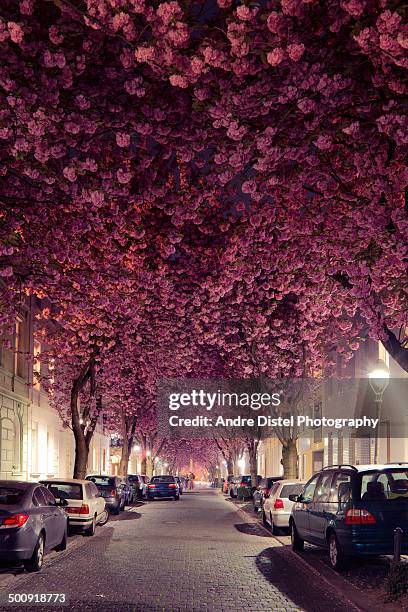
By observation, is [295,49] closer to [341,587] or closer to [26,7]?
[26,7]

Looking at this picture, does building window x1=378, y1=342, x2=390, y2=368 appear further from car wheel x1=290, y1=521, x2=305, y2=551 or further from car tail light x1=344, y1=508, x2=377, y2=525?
car tail light x1=344, y1=508, x2=377, y2=525

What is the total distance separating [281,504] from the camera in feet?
70.3

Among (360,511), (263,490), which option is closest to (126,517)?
(263,490)

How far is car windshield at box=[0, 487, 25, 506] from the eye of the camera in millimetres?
13711

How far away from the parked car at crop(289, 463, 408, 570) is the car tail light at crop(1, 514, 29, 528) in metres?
5.17

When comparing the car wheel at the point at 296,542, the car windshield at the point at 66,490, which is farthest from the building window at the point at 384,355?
the car windshield at the point at 66,490

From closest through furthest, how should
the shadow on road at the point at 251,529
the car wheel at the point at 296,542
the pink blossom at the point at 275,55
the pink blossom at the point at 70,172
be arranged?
the pink blossom at the point at 275,55 < the pink blossom at the point at 70,172 < the car wheel at the point at 296,542 < the shadow on road at the point at 251,529

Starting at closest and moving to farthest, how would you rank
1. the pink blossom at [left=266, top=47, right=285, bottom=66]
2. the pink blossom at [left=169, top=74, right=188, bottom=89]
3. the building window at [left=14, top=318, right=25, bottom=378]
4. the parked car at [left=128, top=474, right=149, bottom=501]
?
the pink blossom at [left=266, top=47, right=285, bottom=66] → the pink blossom at [left=169, top=74, right=188, bottom=89] → the building window at [left=14, top=318, right=25, bottom=378] → the parked car at [left=128, top=474, right=149, bottom=501]

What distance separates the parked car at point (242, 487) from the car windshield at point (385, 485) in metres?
30.4

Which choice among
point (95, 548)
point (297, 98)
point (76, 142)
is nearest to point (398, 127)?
point (297, 98)

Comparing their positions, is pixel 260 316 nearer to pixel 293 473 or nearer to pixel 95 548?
pixel 293 473

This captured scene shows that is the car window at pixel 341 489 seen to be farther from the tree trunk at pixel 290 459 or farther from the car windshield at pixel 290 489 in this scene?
the tree trunk at pixel 290 459

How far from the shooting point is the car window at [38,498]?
14.6 metres

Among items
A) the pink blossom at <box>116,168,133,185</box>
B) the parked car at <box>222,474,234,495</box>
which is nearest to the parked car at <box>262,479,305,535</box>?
the pink blossom at <box>116,168,133,185</box>
